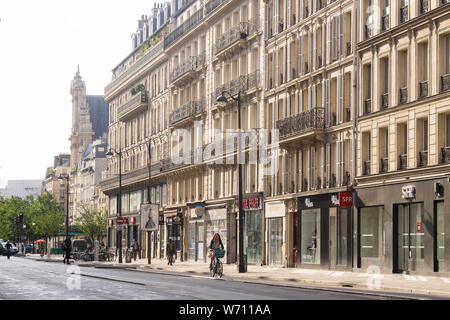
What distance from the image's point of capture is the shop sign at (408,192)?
40.6m

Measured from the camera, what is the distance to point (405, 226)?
137ft

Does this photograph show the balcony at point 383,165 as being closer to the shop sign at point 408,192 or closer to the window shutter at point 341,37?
the shop sign at point 408,192

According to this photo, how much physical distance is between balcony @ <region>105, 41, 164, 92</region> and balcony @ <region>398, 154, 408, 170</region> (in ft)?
142

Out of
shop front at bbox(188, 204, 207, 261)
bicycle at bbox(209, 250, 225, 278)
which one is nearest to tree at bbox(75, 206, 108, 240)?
shop front at bbox(188, 204, 207, 261)

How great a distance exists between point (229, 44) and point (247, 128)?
6327mm

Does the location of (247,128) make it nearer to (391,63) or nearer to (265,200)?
(265,200)

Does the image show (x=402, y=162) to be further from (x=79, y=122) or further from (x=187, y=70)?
(x=79, y=122)

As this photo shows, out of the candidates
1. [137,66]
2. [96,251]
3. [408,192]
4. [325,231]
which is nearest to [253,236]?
A: [325,231]

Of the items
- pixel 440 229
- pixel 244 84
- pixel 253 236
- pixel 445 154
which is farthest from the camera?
pixel 244 84

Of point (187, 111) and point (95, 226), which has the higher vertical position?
point (187, 111)

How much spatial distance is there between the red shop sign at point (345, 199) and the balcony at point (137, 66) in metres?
40.0

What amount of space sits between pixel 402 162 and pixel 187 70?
34756mm

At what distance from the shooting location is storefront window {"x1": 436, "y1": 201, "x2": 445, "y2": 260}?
38.6m

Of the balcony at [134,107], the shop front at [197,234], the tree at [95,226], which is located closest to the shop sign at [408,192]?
the shop front at [197,234]
